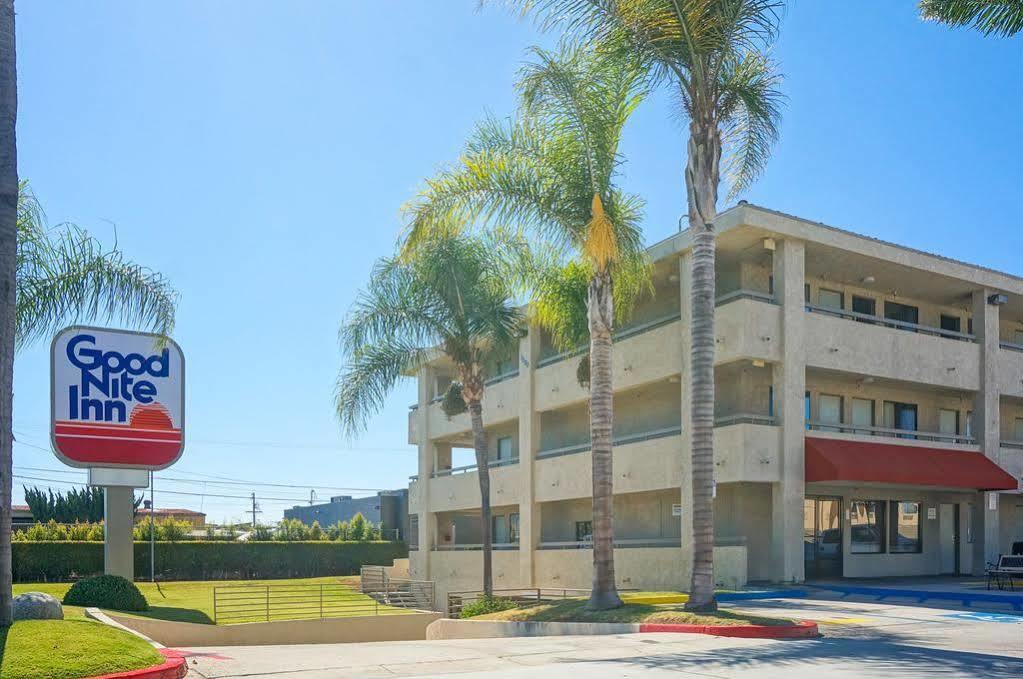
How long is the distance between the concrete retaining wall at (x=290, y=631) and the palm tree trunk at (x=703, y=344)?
10.6m

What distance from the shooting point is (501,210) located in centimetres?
2216

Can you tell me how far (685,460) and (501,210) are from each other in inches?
444

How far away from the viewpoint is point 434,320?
30594mm

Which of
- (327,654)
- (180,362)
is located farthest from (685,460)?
(327,654)


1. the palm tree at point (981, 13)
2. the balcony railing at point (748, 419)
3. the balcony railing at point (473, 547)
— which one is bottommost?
the balcony railing at point (473, 547)

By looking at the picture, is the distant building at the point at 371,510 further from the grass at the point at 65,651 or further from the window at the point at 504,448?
the grass at the point at 65,651

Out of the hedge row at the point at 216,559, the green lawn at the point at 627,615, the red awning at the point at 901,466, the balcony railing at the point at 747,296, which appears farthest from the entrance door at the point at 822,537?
the hedge row at the point at 216,559

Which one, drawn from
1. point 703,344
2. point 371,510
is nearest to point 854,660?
point 703,344

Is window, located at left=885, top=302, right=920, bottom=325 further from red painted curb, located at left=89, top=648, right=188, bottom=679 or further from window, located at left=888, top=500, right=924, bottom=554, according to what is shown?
red painted curb, located at left=89, top=648, right=188, bottom=679

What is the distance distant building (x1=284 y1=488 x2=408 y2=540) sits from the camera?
61.1 metres

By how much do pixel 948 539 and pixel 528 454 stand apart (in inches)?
580

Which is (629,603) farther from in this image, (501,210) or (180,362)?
(180,362)

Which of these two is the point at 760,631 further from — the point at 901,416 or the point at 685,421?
the point at 901,416

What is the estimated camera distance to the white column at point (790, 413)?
27203mm
